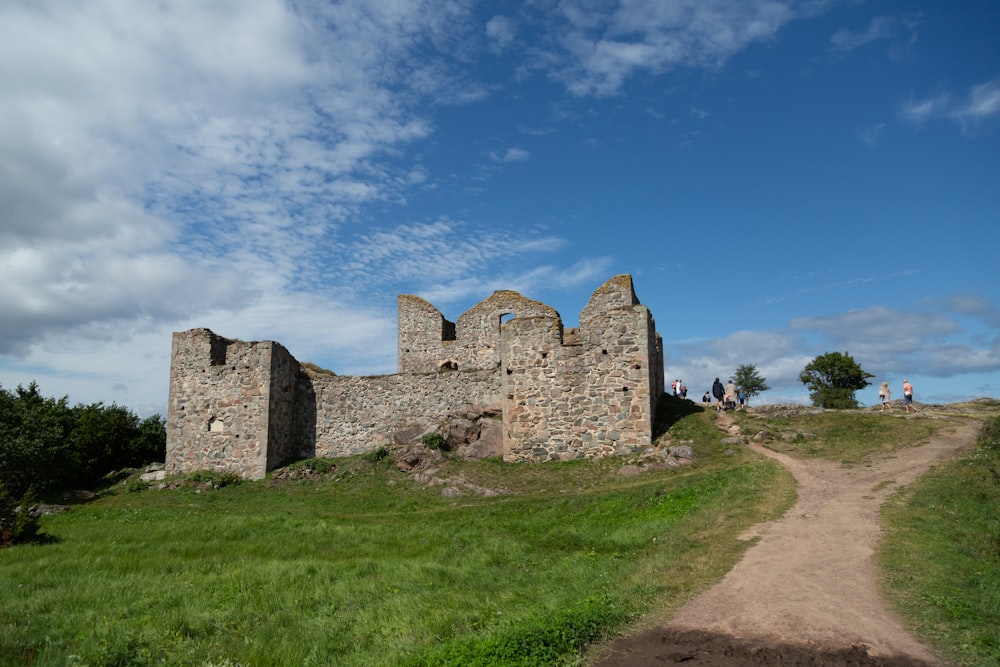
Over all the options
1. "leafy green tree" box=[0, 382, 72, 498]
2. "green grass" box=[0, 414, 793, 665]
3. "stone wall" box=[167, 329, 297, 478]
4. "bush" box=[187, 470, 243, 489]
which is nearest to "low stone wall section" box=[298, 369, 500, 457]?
"stone wall" box=[167, 329, 297, 478]

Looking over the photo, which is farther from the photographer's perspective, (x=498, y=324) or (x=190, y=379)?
(x=498, y=324)

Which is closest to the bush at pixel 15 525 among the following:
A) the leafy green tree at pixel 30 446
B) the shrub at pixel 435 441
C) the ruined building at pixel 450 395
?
the leafy green tree at pixel 30 446

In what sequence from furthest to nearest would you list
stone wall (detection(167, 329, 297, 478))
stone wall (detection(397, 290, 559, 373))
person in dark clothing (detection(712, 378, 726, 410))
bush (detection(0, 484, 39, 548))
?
stone wall (detection(397, 290, 559, 373))
person in dark clothing (detection(712, 378, 726, 410))
stone wall (detection(167, 329, 297, 478))
bush (detection(0, 484, 39, 548))

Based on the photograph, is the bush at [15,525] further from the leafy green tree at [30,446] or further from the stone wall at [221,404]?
the stone wall at [221,404]

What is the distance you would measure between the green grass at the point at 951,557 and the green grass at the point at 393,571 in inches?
93.1

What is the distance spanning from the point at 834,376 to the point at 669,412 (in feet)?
97.2

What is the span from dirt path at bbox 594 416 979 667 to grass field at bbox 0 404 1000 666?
0.47 m

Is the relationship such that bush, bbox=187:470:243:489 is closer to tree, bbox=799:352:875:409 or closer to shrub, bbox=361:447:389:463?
shrub, bbox=361:447:389:463

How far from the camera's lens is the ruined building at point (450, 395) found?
22391mm

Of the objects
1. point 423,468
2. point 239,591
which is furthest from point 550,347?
point 239,591

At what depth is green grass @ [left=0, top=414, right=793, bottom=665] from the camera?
7.72 m

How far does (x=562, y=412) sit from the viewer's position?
898 inches

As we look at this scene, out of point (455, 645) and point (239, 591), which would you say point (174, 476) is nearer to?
point (239, 591)

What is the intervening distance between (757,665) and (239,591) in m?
7.99
